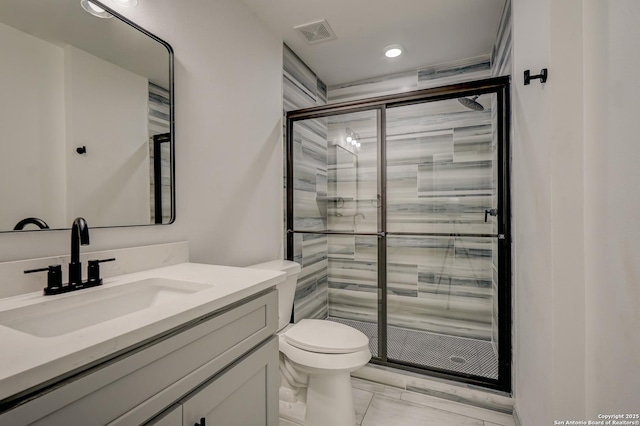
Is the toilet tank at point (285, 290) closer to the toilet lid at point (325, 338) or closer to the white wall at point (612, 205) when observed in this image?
the toilet lid at point (325, 338)

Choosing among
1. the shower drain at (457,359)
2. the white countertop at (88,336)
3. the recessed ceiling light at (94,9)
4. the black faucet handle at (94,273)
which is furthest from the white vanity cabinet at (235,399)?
the shower drain at (457,359)

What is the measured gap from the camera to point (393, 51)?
2420 millimetres

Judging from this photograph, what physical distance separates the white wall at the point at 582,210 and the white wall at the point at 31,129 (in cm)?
163

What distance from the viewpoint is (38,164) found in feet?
3.20

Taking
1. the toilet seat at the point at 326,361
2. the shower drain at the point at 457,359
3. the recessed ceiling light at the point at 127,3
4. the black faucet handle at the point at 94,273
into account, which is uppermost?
the recessed ceiling light at the point at 127,3

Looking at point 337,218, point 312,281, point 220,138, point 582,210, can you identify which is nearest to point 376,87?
point 337,218

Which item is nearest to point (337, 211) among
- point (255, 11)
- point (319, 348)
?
point (319, 348)

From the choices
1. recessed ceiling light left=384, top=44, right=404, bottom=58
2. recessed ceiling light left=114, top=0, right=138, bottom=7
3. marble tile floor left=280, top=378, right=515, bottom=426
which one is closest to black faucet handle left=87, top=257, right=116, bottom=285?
recessed ceiling light left=114, top=0, right=138, bottom=7

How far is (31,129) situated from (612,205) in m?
1.72

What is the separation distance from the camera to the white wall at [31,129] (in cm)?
91

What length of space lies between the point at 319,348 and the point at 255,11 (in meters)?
2.06

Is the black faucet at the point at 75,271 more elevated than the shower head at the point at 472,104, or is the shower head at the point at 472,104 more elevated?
the shower head at the point at 472,104

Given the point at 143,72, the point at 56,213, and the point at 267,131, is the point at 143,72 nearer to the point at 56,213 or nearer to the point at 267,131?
the point at 56,213

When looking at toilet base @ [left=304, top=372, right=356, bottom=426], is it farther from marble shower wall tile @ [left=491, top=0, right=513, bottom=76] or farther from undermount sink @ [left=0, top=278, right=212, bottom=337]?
marble shower wall tile @ [left=491, top=0, right=513, bottom=76]
